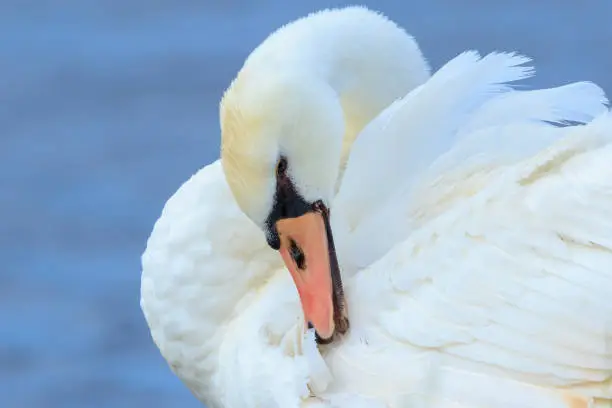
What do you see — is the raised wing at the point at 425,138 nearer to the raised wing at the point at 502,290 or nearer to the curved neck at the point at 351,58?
the raised wing at the point at 502,290

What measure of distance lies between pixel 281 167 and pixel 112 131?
2536 millimetres

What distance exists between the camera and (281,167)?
3.80 meters

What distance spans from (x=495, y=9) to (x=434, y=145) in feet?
9.59

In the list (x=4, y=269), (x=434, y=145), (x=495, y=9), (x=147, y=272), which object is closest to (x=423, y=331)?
(x=434, y=145)

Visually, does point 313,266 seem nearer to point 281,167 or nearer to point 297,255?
point 297,255

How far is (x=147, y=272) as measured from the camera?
4.20m

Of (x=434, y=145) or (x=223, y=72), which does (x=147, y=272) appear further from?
(x=223, y=72)

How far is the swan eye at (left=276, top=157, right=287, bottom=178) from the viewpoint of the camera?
3791 millimetres

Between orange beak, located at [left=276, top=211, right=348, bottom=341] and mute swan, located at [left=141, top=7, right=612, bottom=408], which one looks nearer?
mute swan, located at [left=141, top=7, right=612, bottom=408]

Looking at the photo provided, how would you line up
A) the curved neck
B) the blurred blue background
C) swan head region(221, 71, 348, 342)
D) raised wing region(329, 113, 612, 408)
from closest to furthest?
raised wing region(329, 113, 612, 408)
swan head region(221, 71, 348, 342)
the curved neck
the blurred blue background

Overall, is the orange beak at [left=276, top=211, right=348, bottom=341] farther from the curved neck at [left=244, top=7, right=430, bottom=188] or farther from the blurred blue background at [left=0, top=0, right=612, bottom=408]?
the blurred blue background at [left=0, top=0, right=612, bottom=408]

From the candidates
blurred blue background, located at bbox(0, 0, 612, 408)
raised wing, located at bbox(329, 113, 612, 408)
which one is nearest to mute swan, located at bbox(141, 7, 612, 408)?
raised wing, located at bbox(329, 113, 612, 408)

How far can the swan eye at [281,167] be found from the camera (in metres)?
3.79

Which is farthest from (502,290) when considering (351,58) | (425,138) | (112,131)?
(112,131)
